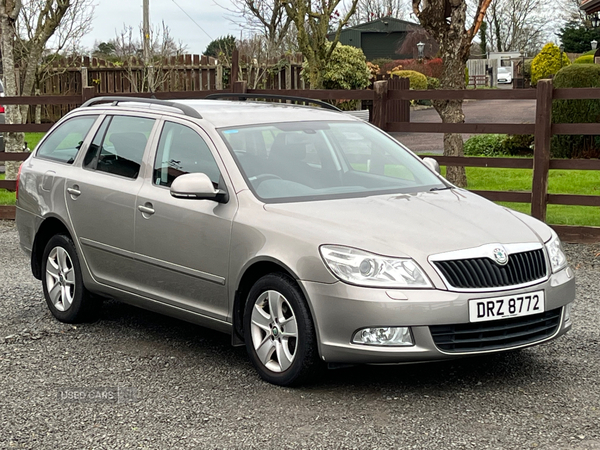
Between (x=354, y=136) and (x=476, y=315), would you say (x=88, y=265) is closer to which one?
(x=354, y=136)

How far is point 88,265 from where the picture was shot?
647cm

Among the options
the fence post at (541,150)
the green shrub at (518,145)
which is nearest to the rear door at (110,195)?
the fence post at (541,150)

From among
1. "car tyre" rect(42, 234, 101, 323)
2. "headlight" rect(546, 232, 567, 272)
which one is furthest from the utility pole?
"headlight" rect(546, 232, 567, 272)

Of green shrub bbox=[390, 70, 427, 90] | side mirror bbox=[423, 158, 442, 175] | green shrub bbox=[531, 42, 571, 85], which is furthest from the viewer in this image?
green shrub bbox=[531, 42, 571, 85]

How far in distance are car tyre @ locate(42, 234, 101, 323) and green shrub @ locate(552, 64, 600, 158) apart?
1244cm

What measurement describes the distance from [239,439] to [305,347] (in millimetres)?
735

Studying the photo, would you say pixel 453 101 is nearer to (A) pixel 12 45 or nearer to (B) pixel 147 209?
(A) pixel 12 45

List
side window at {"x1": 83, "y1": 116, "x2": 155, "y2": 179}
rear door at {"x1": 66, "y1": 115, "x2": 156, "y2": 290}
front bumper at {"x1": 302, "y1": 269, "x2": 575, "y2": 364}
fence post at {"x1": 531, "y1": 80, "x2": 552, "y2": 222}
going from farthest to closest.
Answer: fence post at {"x1": 531, "y1": 80, "x2": 552, "y2": 222}, side window at {"x1": 83, "y1": 116, "x2": 155, "y2": 179}, rear door at {"x1": 66, "y1": 115, "x2": 156, "y2": 290}, front bumper at {"x1": 302, "y1": 269, "x2": 575, "y2": 364}

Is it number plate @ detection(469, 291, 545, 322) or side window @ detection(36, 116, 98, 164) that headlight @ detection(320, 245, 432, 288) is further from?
side window @ detection(36, 116, 98, 164)

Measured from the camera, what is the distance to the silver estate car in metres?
4.71

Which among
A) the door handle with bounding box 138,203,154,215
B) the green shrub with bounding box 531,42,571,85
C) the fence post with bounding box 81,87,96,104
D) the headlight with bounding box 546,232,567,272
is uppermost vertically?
the green shrub with bounding box 531,42,571,85

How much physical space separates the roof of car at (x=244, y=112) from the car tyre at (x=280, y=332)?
1.29 meters

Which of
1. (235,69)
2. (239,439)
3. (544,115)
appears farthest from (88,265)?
(235,69)

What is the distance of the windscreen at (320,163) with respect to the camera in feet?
18.2
